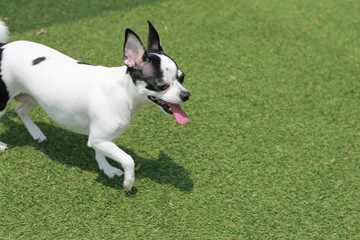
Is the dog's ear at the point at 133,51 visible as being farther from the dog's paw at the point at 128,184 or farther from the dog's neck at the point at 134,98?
the dog's paw at the point at 128,184

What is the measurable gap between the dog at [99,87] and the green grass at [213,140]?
579mm

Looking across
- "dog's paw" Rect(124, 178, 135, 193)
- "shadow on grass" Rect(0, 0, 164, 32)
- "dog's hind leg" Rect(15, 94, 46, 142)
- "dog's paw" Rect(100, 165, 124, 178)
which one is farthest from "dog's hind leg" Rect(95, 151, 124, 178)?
"shadow on grass" Rect(0, 0, 164, 32)

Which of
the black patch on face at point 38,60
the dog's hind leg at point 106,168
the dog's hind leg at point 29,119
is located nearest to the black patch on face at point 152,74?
the black patch on face at point 38,60

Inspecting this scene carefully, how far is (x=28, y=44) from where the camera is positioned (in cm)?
362

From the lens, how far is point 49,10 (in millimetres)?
6250

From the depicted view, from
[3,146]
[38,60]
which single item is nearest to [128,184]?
[38,60]

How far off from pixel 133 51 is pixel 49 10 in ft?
12.7

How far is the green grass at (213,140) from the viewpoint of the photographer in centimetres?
367

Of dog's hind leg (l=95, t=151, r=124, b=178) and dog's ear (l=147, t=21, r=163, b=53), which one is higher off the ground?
dog's ear (l=147, t=21, r=163, b=53)

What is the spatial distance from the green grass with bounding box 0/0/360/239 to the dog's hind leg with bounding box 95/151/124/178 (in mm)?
76

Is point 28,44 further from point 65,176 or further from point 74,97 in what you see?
point 65,176

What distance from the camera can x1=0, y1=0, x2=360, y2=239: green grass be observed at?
12.0ft

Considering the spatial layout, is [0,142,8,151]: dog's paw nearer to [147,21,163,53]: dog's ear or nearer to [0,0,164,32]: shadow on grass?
[147,21,163,53]: dog's ear

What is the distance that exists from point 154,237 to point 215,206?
72 centimetres
